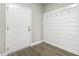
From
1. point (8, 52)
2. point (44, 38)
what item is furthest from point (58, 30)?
point (8, 52)

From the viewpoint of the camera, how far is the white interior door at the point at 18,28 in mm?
1715

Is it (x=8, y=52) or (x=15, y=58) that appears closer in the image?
(x=15, y=58)

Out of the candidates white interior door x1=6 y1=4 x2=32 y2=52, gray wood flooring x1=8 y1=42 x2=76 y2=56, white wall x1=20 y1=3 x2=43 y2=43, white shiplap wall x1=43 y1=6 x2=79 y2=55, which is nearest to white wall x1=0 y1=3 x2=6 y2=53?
white interior door x1=6 y1=4 x2=32 y2=52

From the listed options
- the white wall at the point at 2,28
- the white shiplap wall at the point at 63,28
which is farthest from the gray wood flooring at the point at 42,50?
the white wall at the point at 2,28

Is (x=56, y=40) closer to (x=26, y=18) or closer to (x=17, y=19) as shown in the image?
(x=26, y=18)

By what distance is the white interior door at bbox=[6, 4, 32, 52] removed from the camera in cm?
171

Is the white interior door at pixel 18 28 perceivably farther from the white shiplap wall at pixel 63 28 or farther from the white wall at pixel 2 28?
the white shiplap wall at pixel 63 28

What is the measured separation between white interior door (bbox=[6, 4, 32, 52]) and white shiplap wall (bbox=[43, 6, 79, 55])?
378mm

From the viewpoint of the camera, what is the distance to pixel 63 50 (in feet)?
5.74

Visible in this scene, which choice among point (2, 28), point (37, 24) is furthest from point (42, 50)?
point (2, 28)

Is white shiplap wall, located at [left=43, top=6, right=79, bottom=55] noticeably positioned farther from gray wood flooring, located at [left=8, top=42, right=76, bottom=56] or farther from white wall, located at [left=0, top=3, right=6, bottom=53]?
white wall, located at [left=0, top=3, right=6, bottom=53]

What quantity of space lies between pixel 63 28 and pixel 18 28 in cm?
94

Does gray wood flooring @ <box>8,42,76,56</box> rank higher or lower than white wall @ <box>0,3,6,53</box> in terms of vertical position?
lower

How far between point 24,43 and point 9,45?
0.32m
